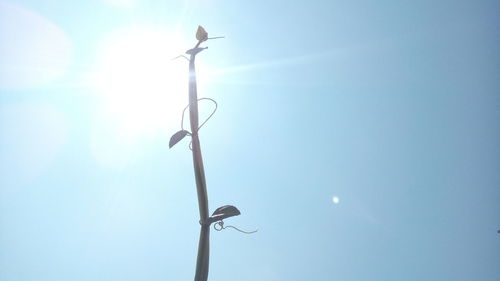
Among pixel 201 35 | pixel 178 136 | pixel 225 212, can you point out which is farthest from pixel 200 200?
pixel 201 35

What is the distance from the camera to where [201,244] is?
6.87 feet

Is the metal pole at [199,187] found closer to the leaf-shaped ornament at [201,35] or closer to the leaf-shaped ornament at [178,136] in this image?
the leaf-shaped ornament at [178,136]

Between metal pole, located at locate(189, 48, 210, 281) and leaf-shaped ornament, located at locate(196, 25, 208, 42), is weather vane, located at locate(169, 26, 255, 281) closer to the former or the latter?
metal pole, located at locate(189, 48, 210, 281)

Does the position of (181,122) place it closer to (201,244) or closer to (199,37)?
(199,37)

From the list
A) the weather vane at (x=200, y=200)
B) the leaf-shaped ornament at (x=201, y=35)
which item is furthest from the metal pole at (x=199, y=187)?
the leaf-shaped ornament at (x=201, y=35)

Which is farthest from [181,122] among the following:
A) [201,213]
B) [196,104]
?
[201,213]

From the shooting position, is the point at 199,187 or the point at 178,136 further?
the point at 178,136

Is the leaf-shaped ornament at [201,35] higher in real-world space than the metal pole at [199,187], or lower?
higher

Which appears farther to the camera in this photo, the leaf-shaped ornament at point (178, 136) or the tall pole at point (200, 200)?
the leaf-shaped ornament at point (178, 136)

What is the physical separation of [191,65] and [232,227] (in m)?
1.54

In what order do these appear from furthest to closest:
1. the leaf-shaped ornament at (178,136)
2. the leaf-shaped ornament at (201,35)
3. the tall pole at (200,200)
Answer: the leaf-shaped ornament at (201,35), the leaf-shaped ornament at (178,136), the tall pole at (200,200)

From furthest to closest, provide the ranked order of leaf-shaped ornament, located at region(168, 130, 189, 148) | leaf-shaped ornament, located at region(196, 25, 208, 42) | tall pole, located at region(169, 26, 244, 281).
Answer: leaf-shaped ornament, located at region(196, 25, 208, 42) → leaf-shaped ornament, located at region(168, 130, 189, 148) → tall pole, located at region(169, 26, 244, 281)

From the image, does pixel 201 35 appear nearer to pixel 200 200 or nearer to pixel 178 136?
pixel 178 136

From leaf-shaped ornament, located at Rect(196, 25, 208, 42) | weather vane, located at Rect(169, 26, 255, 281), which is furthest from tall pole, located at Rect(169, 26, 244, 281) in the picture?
leaf-shaped ornament, located at Rect(196, 25, 208, 42)
